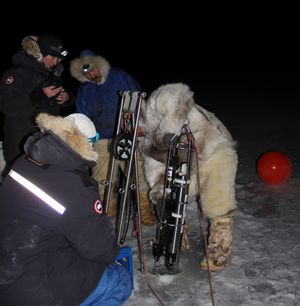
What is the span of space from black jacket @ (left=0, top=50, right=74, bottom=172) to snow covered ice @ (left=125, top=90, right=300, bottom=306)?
60.8 inches

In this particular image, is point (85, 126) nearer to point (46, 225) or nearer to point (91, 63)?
point (46, 225)

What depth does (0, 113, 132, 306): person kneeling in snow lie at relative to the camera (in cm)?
210

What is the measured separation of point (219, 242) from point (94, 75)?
2.09m

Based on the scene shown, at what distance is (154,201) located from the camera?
372cm

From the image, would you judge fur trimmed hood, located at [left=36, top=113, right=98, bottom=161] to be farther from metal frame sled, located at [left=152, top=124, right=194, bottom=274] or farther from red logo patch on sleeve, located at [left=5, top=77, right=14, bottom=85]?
red logo patch on sleeve, located at [left=5, top=77, right=14, bottom=85]

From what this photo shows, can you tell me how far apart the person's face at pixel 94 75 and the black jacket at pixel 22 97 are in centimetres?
39

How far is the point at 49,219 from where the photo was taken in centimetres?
211

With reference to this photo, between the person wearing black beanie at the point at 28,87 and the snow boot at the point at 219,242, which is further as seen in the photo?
the person wearing black beanie at the point at 28,87

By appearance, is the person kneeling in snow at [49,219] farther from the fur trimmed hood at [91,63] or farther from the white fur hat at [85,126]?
the fur trimmed hood at [91,63]

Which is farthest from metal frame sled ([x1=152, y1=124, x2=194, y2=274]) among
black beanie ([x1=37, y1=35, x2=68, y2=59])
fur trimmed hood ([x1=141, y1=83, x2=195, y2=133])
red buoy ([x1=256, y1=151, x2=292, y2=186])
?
red buoy ([x1=256, y1=151, x2=292, y2=186])

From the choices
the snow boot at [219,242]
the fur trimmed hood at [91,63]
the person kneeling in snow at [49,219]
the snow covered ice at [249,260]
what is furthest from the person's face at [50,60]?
the snow boot at [219,242]

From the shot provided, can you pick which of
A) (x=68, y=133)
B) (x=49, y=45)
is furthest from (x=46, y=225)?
(x=49, y=45)

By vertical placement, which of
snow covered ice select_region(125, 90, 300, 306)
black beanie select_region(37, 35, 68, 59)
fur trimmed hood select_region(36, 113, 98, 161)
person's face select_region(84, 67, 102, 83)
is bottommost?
snow covered ice select_region(125, 90, 300, 306)

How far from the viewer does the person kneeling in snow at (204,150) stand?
10.7ft
